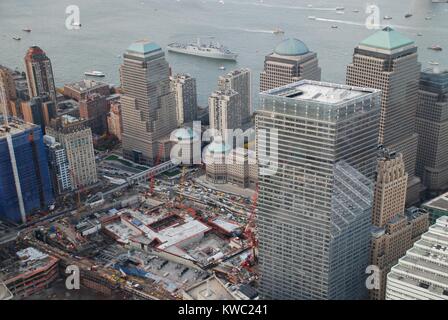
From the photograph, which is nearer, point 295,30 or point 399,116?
point 399,116

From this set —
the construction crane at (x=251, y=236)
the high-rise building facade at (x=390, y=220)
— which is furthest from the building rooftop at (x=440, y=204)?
the construction crane at (x=251, y=236)

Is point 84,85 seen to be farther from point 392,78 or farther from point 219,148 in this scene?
point 392,78

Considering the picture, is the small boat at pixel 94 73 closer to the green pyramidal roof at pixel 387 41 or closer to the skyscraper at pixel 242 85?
the skyscraper at pixel 242 85

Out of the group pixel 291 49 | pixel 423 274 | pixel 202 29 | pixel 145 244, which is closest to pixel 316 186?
pixel 423 274

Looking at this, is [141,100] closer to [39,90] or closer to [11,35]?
[39,90]

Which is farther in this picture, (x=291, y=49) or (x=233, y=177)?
(x=233, y=177)
